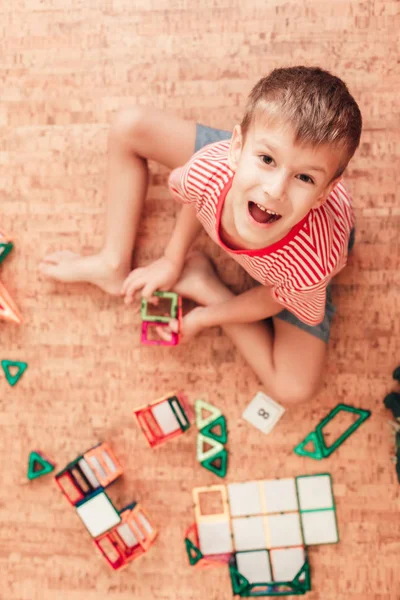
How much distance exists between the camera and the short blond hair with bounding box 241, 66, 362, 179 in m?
0.63

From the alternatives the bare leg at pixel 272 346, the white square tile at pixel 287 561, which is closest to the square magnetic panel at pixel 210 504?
the white square tile at pixel 287 561

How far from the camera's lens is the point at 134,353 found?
1.12 m

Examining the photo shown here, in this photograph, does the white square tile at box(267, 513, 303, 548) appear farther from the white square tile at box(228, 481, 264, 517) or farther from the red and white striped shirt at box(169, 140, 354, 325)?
the red and white striped shirt at box(169, 140, 354, 325)

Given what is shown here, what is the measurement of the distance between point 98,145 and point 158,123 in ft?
0.53

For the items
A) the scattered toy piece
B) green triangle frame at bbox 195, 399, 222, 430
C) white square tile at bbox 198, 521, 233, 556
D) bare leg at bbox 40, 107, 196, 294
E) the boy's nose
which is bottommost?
white square tile at bbox 198, 521, 233, 556

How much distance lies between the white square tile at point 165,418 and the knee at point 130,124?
50 cm

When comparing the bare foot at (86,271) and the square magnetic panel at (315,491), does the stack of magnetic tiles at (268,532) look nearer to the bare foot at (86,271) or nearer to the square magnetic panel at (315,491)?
the square magnetic panel at (315,491)

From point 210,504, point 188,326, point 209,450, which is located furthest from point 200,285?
point 210,504

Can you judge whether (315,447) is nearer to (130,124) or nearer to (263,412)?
(263,412)

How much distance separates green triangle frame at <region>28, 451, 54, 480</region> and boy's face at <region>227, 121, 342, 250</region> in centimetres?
67

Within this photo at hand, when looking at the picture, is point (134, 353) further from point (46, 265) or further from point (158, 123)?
point (158, 123)

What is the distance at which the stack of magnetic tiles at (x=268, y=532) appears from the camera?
1082 millimetres

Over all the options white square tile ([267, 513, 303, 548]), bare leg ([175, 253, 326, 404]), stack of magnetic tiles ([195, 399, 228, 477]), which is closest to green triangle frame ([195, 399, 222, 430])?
stack of magnetic tiles ([195, 399, 228, 477])

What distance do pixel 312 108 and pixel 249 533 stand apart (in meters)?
0.80
